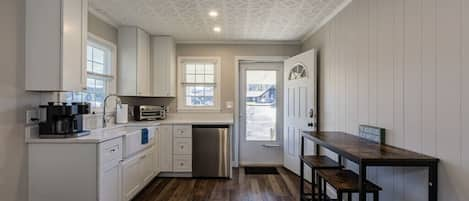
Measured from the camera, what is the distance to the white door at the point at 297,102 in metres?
4.04

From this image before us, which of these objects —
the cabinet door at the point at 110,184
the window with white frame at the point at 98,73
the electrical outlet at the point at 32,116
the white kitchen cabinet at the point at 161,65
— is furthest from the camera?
the white kitchen cabinet at the point at 161,65

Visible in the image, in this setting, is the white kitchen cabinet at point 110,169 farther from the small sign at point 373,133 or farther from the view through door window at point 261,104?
the view through door window at point 261,104

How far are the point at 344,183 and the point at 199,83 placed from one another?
3.35 metres

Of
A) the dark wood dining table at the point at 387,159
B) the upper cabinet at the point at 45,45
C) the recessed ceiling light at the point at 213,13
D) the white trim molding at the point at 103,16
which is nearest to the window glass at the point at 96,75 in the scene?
the white trim molding at the point at 103,16

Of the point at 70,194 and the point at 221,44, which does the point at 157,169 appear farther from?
the point at 221,44

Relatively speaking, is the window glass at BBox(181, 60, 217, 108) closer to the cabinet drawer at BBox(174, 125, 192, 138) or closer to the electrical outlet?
the cabinet drawer at BBox(174, 125, 192, 138)

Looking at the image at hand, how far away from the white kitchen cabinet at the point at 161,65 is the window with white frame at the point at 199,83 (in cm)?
41

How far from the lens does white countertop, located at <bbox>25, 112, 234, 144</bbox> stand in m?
2.46

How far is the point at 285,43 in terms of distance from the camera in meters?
5.14

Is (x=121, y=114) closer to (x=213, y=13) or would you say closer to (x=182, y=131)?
(x=182, y=131)

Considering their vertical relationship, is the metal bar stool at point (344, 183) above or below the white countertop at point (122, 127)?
below

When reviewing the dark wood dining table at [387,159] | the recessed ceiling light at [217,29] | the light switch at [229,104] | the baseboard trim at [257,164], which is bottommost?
the baseboard trim at [257,164]

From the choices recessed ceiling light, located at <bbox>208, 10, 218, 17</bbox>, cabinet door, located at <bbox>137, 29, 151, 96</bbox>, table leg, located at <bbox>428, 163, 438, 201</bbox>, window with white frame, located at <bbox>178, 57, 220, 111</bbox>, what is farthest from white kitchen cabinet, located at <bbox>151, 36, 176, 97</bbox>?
table leg, located at <bbox>428, 163, 438, 201</bbox>

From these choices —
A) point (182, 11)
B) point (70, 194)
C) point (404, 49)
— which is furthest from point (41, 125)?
point (404, 49)
